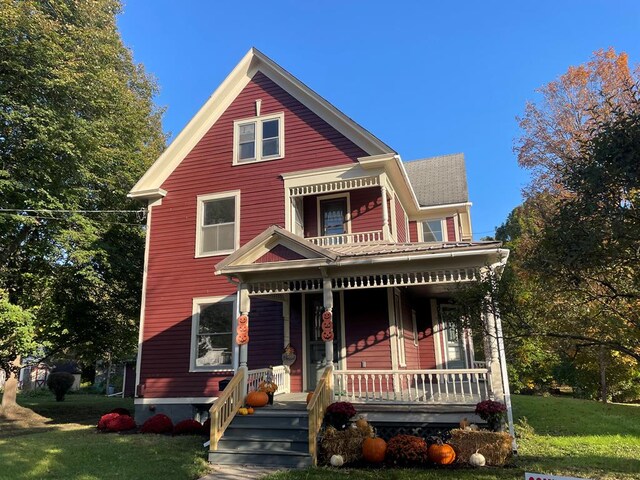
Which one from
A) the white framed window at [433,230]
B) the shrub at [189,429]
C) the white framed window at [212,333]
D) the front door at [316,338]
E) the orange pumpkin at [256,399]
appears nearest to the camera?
the orange pumpkin at [256,399]

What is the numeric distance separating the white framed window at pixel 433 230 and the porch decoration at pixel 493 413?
355 inches

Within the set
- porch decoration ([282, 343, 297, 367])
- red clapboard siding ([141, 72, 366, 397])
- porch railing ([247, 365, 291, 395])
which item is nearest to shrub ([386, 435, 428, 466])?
porch railing ([247, 365, 291, 395])

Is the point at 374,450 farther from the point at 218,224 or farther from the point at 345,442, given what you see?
the point at 218,224

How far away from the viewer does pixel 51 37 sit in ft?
45.6

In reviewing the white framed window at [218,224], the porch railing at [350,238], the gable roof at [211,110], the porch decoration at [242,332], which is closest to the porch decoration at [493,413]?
the porch decoration at [242,332]

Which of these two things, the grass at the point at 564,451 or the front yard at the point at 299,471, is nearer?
the grass at the point at 564,451

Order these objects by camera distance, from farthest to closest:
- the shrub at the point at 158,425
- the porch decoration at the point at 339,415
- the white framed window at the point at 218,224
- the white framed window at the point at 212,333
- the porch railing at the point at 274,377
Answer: the white framed window at the point at 218,224, the white framed window at the point at 212,333, the shrub at the point at 158,425, the porch railing at the point at 274,377, the porch decoration at the point at 339,415

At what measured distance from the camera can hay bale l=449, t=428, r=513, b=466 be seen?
727 centimetres

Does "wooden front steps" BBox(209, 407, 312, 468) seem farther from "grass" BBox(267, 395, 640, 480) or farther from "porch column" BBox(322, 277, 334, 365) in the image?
"porch column" BBox(322, 277, 334, 365)

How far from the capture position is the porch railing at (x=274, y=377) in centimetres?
971

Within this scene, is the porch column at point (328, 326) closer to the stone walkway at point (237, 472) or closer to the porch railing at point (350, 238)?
the stone walkway at point (237, 472)

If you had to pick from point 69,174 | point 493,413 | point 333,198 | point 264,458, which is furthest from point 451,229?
point 69,174

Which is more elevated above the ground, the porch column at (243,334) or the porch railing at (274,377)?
the porch column at (243,334)

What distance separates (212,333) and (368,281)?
5562 mm
